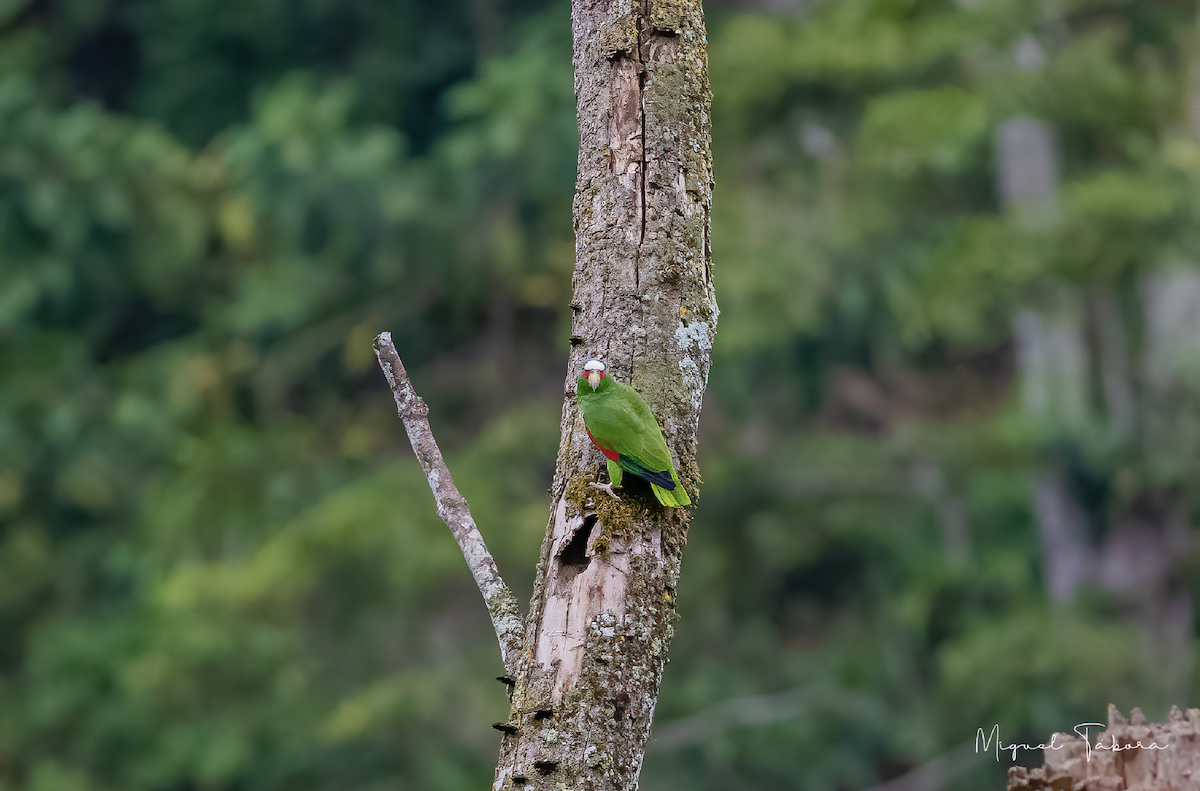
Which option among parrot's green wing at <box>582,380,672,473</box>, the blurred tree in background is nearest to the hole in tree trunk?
parrot's green wing at <box>582,380,672,473</box>

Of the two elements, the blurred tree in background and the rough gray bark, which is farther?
the blurred tree in background

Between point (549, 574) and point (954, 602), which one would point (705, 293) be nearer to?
point (549, 574)

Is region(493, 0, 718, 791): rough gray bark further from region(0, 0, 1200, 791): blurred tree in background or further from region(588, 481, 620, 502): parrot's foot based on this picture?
region(0, 0, 1200, 791): blurred tree in background

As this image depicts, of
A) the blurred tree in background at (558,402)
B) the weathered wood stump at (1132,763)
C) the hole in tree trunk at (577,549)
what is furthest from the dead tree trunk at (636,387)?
the blurred tree in background at (558,402)

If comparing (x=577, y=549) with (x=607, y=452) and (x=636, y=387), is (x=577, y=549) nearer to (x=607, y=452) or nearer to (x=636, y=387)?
(x=607, y=452)

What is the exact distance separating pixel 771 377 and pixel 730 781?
2717 mm

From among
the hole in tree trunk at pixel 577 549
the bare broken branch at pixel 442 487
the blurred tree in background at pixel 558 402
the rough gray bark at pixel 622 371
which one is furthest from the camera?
the blurred tree in background at pixel 558 402

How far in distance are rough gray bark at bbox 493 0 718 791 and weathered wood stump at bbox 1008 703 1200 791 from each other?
0.52m

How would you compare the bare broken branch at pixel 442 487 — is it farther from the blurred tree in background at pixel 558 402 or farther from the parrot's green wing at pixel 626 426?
the blurred tree in background at pixel 558 402

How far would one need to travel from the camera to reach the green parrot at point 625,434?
138 centimetres

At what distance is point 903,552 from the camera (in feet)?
23.7

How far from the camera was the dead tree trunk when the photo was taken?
130 centimetres

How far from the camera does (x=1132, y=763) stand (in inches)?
54.9

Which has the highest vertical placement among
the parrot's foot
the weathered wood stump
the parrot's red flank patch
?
the parrot's red flank patch
